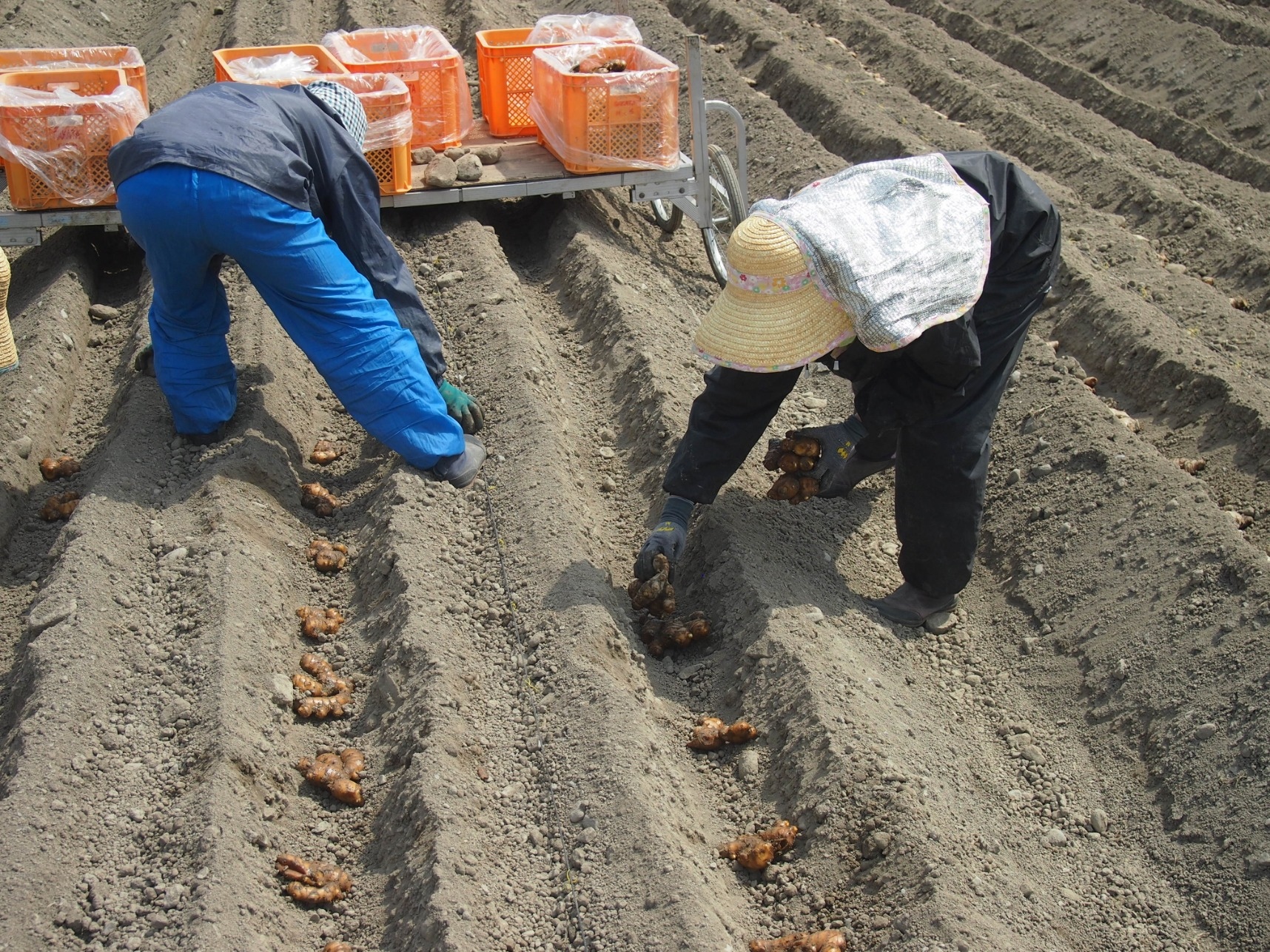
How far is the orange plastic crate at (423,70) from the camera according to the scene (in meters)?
5.75

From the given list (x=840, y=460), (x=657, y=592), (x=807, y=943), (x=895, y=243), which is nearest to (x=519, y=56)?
(x=840, y=460)

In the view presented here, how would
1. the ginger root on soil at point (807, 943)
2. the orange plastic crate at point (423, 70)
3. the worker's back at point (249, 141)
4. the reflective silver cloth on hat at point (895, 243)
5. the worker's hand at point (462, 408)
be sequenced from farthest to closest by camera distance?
the orange plastic crate at point (423, 70), the worker's hand at point (462, 408), the worker's back at point (249, 141), the reflective silver cloth on hat at point (895, 243), the ginger root on soil at point (807, 943)

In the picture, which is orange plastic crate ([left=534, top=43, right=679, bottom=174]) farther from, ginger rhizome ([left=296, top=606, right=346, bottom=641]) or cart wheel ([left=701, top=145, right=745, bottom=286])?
ginger rhizome ([left=296, top=606, right=346, bottom=641])

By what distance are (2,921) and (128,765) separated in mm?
491

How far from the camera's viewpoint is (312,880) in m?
2.84

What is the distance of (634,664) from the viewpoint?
3.48 metres

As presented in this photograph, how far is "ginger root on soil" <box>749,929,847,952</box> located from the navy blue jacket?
8.09 ft

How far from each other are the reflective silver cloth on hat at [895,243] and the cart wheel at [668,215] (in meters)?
3.14

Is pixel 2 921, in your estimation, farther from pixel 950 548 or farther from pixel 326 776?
pixel 950 548

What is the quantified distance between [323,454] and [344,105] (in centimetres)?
128

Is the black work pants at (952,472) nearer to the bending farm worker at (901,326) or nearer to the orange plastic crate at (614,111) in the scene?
the bending farm worker at (901,326)

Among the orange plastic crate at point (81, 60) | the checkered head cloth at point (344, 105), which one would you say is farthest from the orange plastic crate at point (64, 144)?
the checkered head cloth at point (344, 105)

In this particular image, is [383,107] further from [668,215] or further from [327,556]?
[327,556]

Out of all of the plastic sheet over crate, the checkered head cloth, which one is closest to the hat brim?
the checkered head cloth
